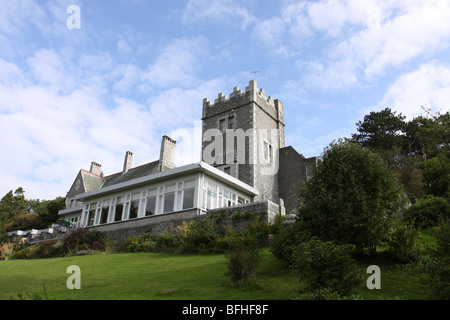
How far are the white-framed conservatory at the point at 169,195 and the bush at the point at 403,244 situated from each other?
10138 millimetres

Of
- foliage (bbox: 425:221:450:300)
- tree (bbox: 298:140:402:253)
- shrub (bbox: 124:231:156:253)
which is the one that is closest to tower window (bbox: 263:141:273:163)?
shrub (bbox: 124:231:156:253)

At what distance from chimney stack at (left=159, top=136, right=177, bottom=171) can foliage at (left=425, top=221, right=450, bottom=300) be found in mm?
22832

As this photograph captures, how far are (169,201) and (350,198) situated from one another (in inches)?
464

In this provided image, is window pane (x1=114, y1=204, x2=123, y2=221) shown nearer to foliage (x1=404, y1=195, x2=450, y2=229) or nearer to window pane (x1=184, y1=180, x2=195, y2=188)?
window pane (x1=184, y1=180, x2=195, y2=188)

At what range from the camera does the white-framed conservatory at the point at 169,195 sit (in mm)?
19028

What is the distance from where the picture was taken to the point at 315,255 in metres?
7.61

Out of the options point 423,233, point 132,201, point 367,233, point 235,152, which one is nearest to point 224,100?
point 235,152

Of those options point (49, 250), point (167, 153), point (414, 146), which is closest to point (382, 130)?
point (414, 146)

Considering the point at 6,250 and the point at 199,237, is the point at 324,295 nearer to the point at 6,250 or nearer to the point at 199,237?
the point at 199,237

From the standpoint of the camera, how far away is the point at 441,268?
6.76 metres

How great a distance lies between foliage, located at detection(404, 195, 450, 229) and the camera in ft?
46.5

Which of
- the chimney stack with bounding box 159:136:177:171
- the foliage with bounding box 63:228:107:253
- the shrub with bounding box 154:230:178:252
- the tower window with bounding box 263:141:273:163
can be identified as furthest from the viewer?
the chimney stack with bounding box 159:136:177:171

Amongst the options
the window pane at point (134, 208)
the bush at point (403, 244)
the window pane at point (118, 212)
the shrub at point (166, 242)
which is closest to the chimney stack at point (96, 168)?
the window pane at point (118, 212)
